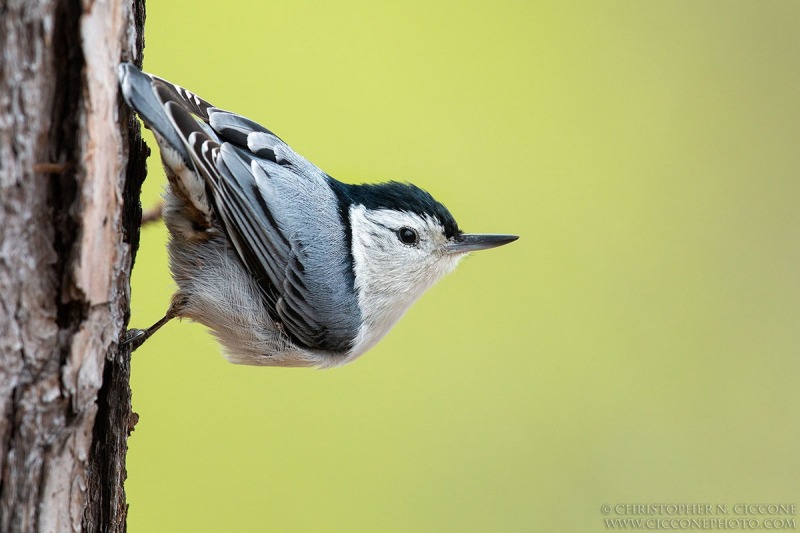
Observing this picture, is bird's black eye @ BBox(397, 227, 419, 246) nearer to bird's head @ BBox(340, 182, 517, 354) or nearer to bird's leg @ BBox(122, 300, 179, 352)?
bird's head @ BBox(340, 182, 517, 354)

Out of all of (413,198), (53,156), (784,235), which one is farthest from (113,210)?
(784,235)

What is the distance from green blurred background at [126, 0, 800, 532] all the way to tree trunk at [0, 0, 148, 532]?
3.46 feet

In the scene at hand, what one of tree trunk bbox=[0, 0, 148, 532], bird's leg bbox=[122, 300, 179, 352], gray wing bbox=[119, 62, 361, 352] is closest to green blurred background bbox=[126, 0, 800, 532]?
bird's leg bbox=[122, 300, 179, 352]

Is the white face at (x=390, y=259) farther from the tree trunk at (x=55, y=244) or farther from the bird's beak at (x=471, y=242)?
the tree trunk at (x=55, y=244)

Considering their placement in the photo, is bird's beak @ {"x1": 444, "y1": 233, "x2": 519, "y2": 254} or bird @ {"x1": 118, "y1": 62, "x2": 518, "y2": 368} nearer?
bird @ {"x1": 118, "y1": 62, "x2": 518, "y2": 368}

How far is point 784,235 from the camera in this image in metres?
3.04

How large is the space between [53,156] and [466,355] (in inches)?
70.1

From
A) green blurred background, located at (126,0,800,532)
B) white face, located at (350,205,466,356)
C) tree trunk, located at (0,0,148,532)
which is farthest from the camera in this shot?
green blurred background, located at (126,0,800,532)

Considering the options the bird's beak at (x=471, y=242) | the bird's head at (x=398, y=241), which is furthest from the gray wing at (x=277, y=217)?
the bird's beak at (x=471, y=242)

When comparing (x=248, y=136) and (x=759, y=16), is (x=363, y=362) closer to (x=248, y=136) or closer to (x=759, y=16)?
(x=248, y=136)

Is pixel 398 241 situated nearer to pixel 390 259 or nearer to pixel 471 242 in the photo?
pixel 390 259

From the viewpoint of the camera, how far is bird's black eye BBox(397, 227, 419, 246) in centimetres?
204

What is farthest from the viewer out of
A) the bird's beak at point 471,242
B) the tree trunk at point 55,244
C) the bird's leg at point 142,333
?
the bird's beak at point 471,242

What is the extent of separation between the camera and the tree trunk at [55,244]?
1061mm
